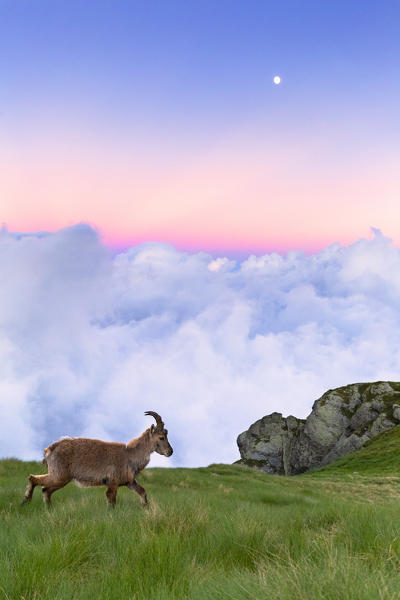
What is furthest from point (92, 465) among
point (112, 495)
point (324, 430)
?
point (324, 430)

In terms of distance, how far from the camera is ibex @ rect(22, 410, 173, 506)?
972 centimetres

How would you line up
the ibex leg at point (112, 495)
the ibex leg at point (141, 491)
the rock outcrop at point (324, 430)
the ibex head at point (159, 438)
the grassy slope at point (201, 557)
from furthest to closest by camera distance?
the rock outcrop at point (324, 430) → the ibex head at point (159, 438) → the ibex leg at point (141, 491) → the ibex leg at point (112, 495) → the grassy slope at point (201, 557)

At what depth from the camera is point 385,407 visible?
10288 cm

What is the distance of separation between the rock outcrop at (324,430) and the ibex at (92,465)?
3859 inches

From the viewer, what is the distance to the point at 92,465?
1009 centimetres

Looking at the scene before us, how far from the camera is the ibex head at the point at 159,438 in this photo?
11.3 meters

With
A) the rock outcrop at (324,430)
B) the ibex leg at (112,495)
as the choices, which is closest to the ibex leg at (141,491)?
the ibex leg at (112,495)

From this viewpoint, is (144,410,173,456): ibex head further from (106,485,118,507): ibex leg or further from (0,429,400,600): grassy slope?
(0,429,400,600): grassy slope

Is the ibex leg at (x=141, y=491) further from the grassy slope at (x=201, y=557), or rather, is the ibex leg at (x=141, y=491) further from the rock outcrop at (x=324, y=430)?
the rock outcrop at (x=324, y=430)

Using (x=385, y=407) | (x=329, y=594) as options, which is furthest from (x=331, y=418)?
(x=329, y=594)

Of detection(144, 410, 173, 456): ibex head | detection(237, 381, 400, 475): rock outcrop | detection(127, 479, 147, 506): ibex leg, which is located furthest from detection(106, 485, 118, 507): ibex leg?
detection(237, 381, 400, 475): rock outcrop

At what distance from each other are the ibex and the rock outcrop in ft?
322

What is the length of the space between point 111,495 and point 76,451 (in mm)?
1314

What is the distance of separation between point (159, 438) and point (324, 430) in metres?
110
